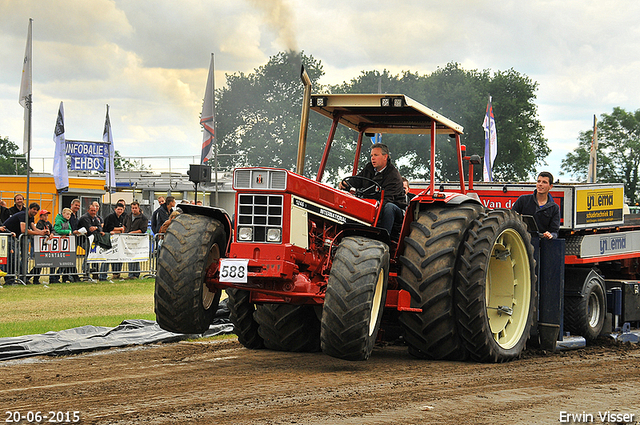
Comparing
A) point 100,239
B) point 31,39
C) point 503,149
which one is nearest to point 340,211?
point 100,239

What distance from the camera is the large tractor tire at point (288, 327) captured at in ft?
26.8

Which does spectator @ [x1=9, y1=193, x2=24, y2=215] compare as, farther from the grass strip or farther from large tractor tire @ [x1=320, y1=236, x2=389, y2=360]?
large tractor tire @ [x1=320, y1=236, x2=389, y2=360]

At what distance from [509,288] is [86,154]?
68.8ft

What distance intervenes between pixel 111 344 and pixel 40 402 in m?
3.36

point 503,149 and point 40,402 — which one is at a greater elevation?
point 503,149

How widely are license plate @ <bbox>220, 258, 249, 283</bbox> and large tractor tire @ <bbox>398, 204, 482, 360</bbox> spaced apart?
1.63m

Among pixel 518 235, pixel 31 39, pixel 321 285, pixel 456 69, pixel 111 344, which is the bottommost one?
pixel 111 344

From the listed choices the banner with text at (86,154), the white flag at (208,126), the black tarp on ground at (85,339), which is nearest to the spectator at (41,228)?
the white flag at (208,126)

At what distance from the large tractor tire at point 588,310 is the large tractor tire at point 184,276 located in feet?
16.6

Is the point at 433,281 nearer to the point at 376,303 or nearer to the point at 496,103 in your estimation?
the point at 376,303

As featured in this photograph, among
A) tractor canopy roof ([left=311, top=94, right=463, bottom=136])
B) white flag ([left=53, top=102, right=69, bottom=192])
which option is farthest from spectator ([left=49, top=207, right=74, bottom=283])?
tractor canopy roof ([left=311, top=94, right=463, bottom=136])

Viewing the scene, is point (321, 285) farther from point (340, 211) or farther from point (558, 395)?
point (558, 395)

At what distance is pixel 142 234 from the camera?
63.0 ft

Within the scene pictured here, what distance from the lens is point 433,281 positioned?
7273mm
